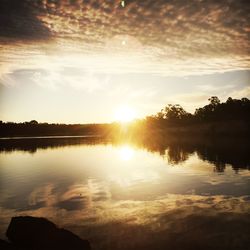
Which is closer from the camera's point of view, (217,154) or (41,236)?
(41,236)

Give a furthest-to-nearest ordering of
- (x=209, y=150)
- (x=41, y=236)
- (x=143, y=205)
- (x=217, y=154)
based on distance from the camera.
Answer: (x=209, y=150), (x=217, y=154), (x=143, y=205), (x=41, y=236)

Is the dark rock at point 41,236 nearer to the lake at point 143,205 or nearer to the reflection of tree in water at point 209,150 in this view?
the lake at point 143,205

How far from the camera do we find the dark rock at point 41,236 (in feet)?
40.9

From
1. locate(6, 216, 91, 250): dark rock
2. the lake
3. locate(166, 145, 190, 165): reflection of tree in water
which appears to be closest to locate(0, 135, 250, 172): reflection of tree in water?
locate(166, 145, 190, 165): reflection of tree in water

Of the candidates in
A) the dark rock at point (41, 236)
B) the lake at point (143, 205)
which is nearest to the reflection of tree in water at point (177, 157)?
the lake at point (143, 205)

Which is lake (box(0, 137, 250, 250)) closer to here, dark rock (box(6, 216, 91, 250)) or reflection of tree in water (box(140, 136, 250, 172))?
dark rock (box(6, 216, 91, 250))

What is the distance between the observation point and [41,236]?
12.9 m

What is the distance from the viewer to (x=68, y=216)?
19.2 m

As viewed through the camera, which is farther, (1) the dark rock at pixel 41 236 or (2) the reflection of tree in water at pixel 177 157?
(2) the reflection of tree in water at pixel 177 157

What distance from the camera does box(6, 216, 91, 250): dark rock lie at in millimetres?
12453

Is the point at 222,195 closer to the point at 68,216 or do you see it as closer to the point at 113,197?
the point at 113,197

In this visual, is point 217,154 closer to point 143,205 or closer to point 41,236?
point 143,205

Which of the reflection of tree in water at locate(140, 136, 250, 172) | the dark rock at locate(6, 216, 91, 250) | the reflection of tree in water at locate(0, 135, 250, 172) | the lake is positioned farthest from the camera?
the reflection of tree in water at locate(0, 135, 250, 172)

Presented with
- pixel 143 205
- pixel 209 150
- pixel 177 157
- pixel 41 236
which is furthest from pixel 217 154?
pixel 41 236
